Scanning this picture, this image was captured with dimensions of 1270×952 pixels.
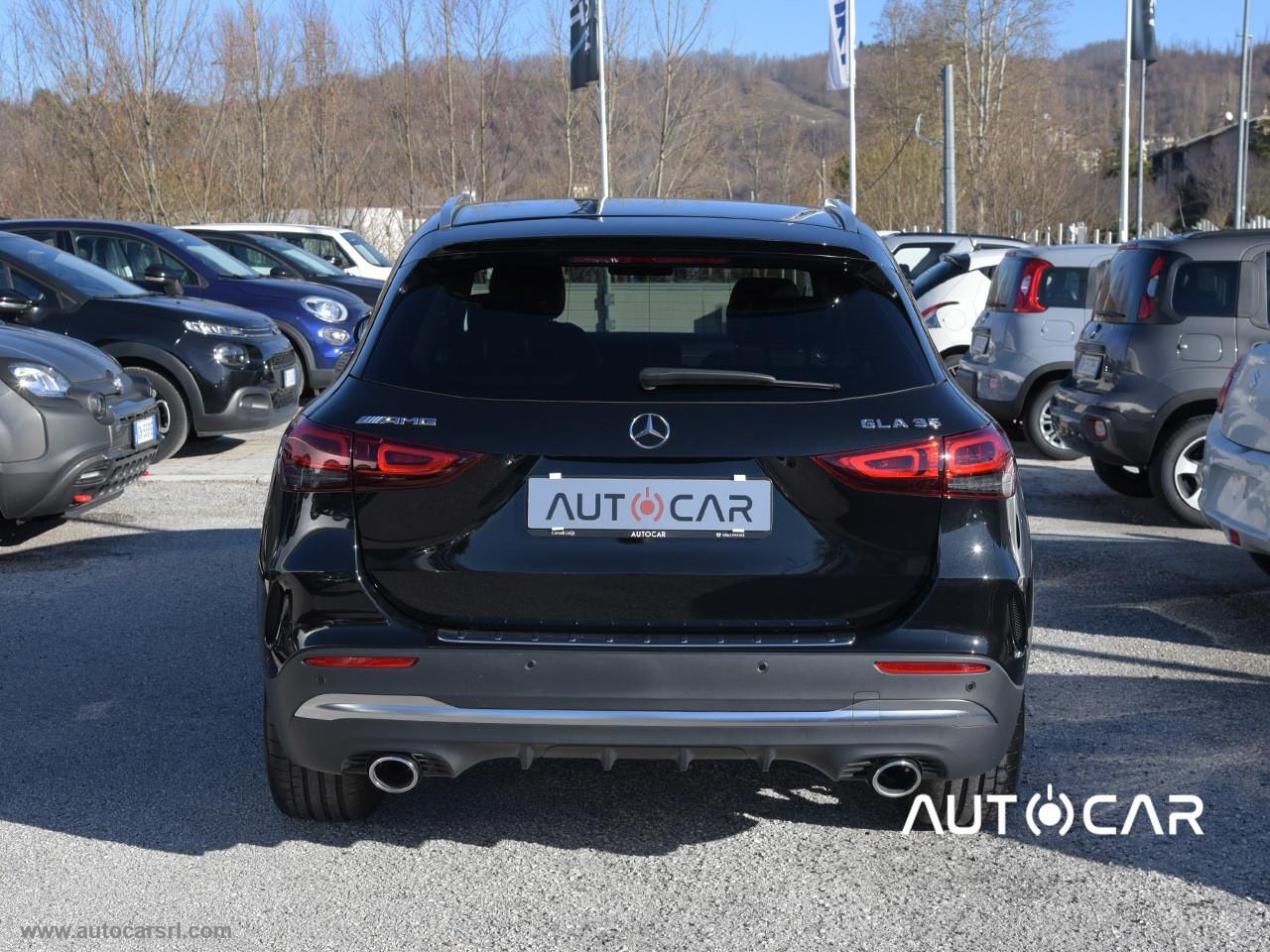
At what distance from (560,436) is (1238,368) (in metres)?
4.08

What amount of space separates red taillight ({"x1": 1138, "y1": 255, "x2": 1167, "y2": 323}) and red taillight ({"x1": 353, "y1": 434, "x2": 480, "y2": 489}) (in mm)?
6403

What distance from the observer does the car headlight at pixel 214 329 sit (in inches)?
428

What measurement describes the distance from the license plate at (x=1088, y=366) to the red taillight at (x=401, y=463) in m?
6.52

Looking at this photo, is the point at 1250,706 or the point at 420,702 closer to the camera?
the point at 420,702

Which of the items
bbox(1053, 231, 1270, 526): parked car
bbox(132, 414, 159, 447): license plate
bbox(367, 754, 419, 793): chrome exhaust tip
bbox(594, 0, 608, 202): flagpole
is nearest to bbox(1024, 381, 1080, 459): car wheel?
bbox(1053, 231, 1270, 526): parked car

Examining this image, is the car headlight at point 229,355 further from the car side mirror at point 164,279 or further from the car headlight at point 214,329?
the car side mirror at point 164,279

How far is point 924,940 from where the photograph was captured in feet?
10.7

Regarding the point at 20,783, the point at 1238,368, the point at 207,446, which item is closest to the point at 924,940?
the point at 20,783

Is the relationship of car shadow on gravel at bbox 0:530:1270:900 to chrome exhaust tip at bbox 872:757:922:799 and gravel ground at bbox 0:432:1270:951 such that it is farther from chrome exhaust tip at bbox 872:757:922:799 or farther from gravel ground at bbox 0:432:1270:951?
chrome exhaust tip at bbox 872:757:922:799

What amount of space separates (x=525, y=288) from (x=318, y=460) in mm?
638

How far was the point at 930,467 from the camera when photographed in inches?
128

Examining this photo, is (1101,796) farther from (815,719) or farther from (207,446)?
(207,446)

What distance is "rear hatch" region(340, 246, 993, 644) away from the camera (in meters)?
3.20

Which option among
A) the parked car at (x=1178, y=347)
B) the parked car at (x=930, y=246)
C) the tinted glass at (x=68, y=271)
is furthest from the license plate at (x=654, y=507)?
the parked car at (x=930, y=246)
